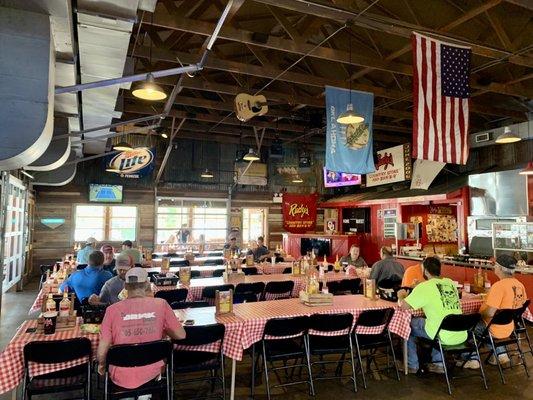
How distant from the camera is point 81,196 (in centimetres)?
1273

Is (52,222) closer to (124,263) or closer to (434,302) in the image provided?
(124,263)

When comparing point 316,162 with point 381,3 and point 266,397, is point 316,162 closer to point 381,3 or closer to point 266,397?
point 381,3

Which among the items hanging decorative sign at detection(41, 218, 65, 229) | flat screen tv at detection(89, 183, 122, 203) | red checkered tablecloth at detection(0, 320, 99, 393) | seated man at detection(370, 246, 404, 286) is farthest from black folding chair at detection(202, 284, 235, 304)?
hanging decorative sign at detection(41, 218, 65, 229)

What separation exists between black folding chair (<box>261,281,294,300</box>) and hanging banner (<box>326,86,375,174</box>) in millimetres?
2224

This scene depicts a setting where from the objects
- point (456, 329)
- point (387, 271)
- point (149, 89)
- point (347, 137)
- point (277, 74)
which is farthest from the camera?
point (277, 74)

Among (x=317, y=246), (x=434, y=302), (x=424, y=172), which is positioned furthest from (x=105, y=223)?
(x=434, y=302)

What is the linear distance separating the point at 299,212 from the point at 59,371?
12.8 metres

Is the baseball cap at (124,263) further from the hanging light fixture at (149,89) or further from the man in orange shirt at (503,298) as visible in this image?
the man in orange shirt at (503,298)

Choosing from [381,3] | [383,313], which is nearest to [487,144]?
[381,3]

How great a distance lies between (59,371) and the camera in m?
2.99

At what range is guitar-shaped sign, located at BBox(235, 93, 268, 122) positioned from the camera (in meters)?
7.11

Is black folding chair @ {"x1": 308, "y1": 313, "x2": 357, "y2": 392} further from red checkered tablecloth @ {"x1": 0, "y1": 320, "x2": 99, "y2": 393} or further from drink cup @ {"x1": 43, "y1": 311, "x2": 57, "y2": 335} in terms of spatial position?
drink cup @ {"x1": 43, "y1": 311, "x2": 57, "y2": 335}

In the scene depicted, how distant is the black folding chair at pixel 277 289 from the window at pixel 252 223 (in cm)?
901

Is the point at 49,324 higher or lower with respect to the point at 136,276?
lower
